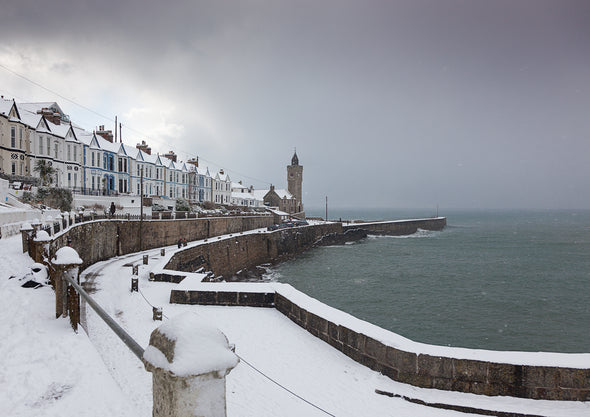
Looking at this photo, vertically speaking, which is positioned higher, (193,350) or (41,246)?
(193,350)

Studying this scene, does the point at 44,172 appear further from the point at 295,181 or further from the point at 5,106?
the point at 295,181

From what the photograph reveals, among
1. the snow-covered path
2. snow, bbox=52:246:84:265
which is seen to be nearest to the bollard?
the snow-covered path

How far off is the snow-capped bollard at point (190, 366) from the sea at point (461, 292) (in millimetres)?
18088

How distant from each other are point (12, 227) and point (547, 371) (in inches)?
825

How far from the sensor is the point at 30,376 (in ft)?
13.1

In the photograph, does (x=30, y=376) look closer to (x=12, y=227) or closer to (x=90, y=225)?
(x=12, y=227)

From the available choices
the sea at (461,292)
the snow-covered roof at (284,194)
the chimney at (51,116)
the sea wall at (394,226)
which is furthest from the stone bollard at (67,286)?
the snow-covered roof at (284,194)

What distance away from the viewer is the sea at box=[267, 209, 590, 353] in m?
19.0

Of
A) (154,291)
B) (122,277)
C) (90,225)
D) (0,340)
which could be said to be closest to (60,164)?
(90,225)

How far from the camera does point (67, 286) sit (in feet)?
18.3

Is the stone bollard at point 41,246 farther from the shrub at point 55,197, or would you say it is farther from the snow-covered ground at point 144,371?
the shrub at point 55,197

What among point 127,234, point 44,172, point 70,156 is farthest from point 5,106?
point 127,234

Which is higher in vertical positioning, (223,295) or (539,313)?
(223,295)

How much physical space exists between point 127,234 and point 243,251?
44.1 feet
